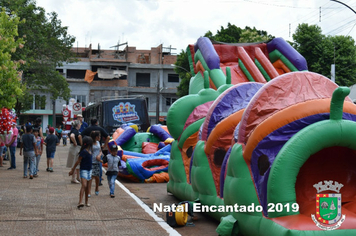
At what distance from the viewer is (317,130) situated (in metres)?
7.18

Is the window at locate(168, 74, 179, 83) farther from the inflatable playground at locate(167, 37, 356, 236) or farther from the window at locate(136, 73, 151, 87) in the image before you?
the inflatable playground at locate(167, 37, 356, 236)

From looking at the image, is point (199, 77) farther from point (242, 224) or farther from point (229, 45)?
point (242, 224)

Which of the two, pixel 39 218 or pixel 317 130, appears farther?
pixel 39 218

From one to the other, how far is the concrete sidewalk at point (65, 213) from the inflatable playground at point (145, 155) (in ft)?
7.19

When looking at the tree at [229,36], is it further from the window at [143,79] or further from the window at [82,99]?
the window at [82,99]

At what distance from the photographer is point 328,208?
7301mm

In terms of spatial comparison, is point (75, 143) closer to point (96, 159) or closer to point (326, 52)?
point (96, 159)

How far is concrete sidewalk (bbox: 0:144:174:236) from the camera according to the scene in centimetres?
903

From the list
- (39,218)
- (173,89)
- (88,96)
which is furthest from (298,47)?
(39,218)

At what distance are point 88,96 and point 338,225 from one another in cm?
6060

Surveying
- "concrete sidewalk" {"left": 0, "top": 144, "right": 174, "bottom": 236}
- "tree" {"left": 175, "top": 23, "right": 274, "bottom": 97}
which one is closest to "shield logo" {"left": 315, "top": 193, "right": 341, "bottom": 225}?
"concrete sidewalk" {"left": 0, "top": 144, "right": 174, "bottom": 236}

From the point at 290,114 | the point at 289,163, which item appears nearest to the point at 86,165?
the point at 290,114

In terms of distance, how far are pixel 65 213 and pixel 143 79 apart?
5826cm

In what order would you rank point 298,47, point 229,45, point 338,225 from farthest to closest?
point 298,47
point 229,45
point 338,225
